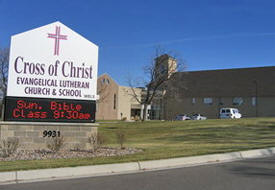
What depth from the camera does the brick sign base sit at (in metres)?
12.2

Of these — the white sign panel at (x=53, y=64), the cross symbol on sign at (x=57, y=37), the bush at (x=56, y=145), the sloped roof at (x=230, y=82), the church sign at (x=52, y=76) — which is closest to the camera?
the bush at (x=56, y=145)

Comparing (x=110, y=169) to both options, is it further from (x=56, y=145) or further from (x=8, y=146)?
(x=8, y=146)

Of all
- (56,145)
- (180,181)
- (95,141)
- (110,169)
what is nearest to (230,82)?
(95,141)

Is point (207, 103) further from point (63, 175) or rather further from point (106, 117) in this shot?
point (63, 175)

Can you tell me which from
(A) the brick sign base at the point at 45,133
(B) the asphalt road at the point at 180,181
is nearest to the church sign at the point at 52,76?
(A) the brick sign base at the point at 45,133

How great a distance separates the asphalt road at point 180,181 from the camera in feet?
23.0

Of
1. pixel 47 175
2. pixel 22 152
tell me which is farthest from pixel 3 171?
pixel 22 152

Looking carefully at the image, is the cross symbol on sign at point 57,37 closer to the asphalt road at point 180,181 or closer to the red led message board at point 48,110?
the red led message board at point 48,110

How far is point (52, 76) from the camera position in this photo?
12812 mm

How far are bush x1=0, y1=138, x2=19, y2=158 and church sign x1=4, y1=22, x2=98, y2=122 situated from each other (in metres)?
0.87

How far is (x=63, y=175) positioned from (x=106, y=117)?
60973mm

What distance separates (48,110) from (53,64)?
189 centimetres

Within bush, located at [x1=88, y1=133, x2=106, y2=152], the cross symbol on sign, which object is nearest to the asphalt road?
bush, located at [x1=88, y1=133, x2=106, y2=152]

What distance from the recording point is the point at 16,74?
12.4 m
